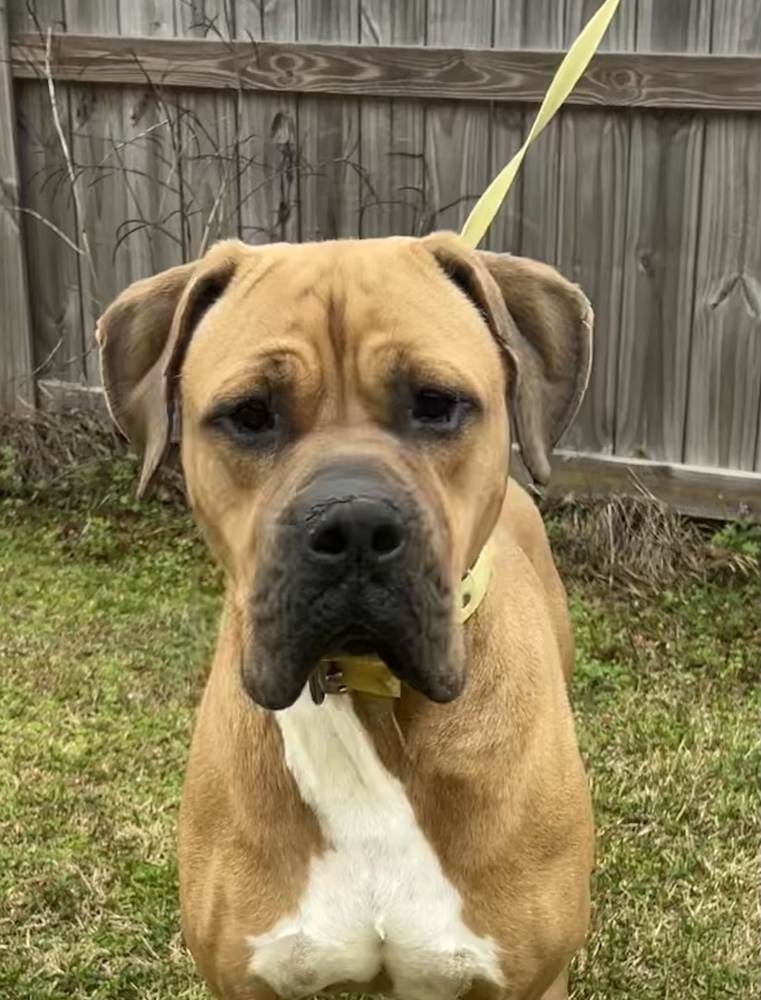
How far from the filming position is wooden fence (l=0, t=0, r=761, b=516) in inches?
229

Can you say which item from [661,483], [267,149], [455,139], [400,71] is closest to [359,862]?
[661,483]

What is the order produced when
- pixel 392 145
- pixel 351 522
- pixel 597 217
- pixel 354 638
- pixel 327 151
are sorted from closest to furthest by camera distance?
pixel 351 522 → pixel 354 638 → pixel 597 217 → pixel 392 145 → pixel 327 151

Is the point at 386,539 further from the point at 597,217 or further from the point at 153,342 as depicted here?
the point at 597,217

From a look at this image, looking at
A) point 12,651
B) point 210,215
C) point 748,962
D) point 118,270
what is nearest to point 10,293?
point 118,270

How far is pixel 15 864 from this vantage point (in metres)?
4.36

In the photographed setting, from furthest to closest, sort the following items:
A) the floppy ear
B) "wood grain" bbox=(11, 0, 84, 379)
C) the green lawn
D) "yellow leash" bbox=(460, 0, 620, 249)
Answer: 1. "wood grain" bbox=(11, 0, 84, 379)
2. the green lawn
3. "yellow leash" bbox=(460, 0, 620, 249)
4. the floppy ear

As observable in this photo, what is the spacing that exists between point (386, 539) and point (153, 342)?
77 centimetres

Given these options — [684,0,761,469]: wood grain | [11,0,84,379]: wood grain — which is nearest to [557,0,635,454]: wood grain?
[684,0,761,469]: wood grain

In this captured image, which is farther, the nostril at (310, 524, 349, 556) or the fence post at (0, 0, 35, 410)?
the fence post at (0, 0, 35, 410)

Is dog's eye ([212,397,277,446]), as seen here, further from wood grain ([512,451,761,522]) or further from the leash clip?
wood grain ([512,451,761,522])

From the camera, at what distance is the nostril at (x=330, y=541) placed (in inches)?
88.8

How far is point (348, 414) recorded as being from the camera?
248cm

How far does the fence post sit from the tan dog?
449 cm

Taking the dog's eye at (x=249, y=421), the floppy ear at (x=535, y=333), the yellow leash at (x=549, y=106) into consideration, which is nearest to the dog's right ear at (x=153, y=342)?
the dog's eye at (x=249, y=421)
